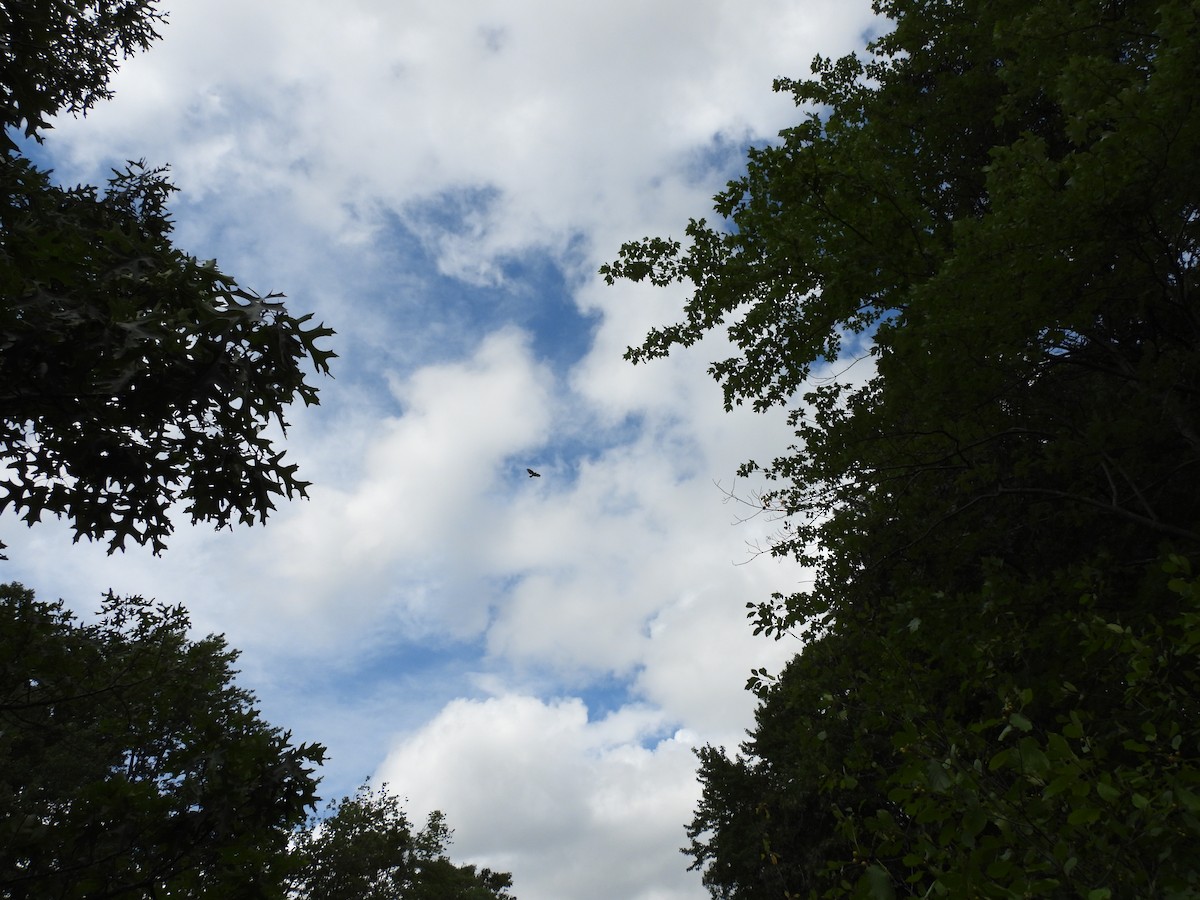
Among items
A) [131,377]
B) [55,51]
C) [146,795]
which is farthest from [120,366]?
[55,51]

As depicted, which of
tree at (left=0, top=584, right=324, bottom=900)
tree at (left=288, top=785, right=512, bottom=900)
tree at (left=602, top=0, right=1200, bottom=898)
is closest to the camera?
tree at (left=602, top=0, right=1200, bottom=898)

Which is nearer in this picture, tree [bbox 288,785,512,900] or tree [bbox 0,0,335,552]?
tree [bbox 0,0,335,552]

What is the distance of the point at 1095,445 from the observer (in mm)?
7031

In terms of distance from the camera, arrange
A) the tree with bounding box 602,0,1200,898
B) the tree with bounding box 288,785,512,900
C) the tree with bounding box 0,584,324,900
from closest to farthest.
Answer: the tree with bounding box 602,0,1200,898 < the tree with bounding box 0,584,324,900 < the tree with bounding box 288,785,512,900

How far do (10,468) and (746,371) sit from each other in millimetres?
7389

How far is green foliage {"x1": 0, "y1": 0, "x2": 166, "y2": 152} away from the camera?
584cm

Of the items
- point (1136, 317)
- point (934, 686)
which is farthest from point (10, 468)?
point (1136, 317)

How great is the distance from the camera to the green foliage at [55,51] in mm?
5836

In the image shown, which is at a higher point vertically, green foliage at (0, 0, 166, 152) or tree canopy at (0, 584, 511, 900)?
green foliage at (0, 0, 166, 152)

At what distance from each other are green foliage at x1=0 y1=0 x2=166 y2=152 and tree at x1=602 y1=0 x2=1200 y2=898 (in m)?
6.11

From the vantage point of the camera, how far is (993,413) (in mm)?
8180

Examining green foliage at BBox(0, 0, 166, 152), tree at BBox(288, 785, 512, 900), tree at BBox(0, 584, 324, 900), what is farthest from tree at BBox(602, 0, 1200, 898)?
tree at BBox(288, 785, 512, 900)

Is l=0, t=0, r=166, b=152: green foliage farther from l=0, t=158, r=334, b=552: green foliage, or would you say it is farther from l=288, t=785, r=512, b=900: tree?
l=288, t=785, r=512, b=900: tree

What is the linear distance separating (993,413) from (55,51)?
11.8m
